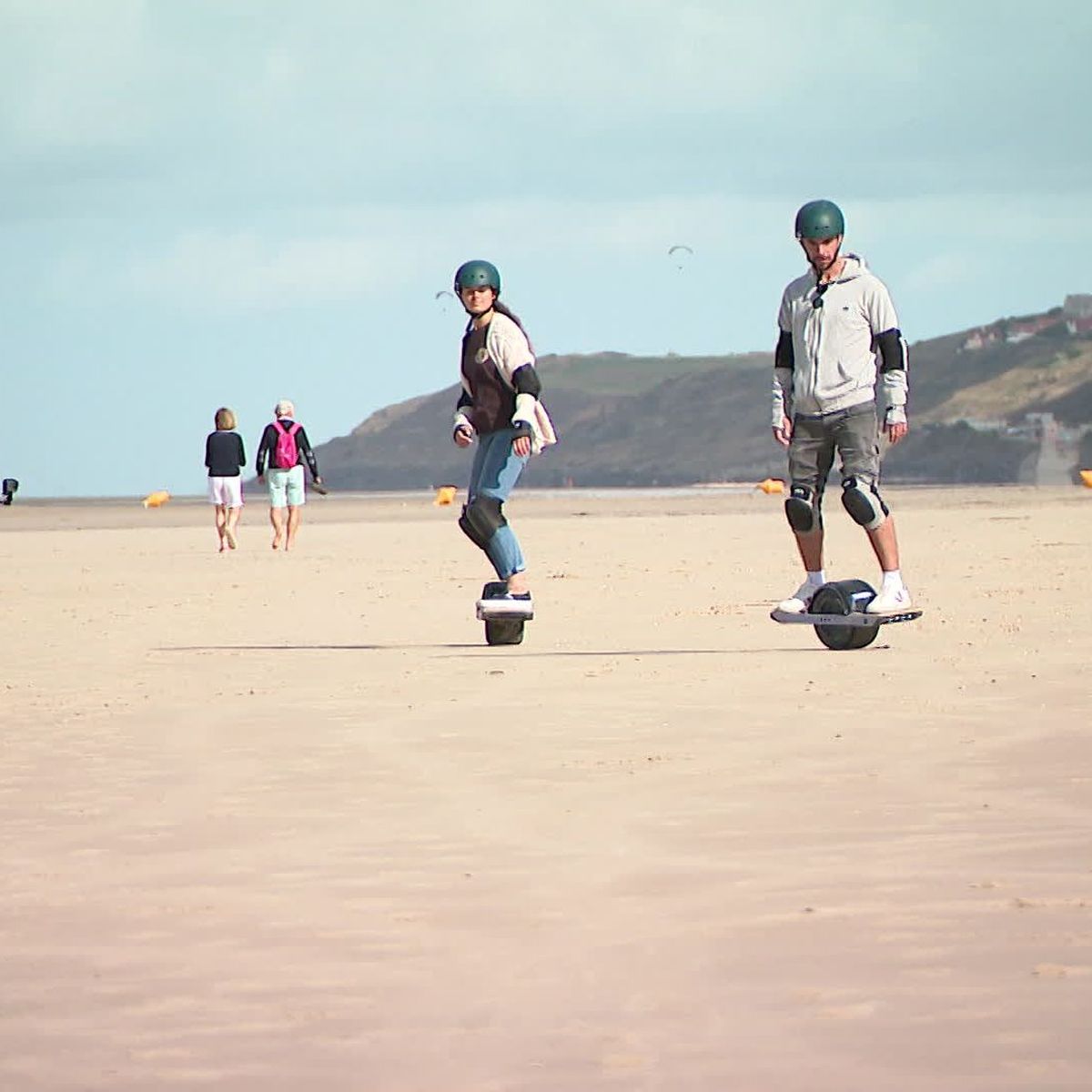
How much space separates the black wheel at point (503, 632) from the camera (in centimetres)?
1272

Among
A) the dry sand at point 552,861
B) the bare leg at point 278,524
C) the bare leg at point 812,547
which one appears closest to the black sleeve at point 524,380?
the dry sand at point 552,861

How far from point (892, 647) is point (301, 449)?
16639 mm

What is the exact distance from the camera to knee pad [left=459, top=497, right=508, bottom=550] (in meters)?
13.2

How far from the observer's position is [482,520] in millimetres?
13219

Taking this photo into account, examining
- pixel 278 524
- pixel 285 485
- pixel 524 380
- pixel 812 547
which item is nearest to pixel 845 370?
pixel 812 547

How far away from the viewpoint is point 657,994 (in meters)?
4.45

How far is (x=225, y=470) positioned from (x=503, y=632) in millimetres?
15757

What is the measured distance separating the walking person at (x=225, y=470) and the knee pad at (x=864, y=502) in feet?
51.1

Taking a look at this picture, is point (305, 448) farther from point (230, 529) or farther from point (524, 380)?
point (524, 380)

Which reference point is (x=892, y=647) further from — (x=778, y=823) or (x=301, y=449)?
(x=301, y=449)

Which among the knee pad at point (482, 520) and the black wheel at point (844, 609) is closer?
the black wheel at point (844, 609)

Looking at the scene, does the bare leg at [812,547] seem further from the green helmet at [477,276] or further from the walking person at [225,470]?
the walking person at [225,470]

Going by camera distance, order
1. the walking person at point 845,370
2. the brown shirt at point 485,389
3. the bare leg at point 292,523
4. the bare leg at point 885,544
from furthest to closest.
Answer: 1. the bare leg at point 292,523
2. the brown shirt at point 485,389
3. the bare leg at point 885,544
4. the walking person at point 845,370

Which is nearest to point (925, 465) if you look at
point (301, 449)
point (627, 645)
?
point (301, 449)
